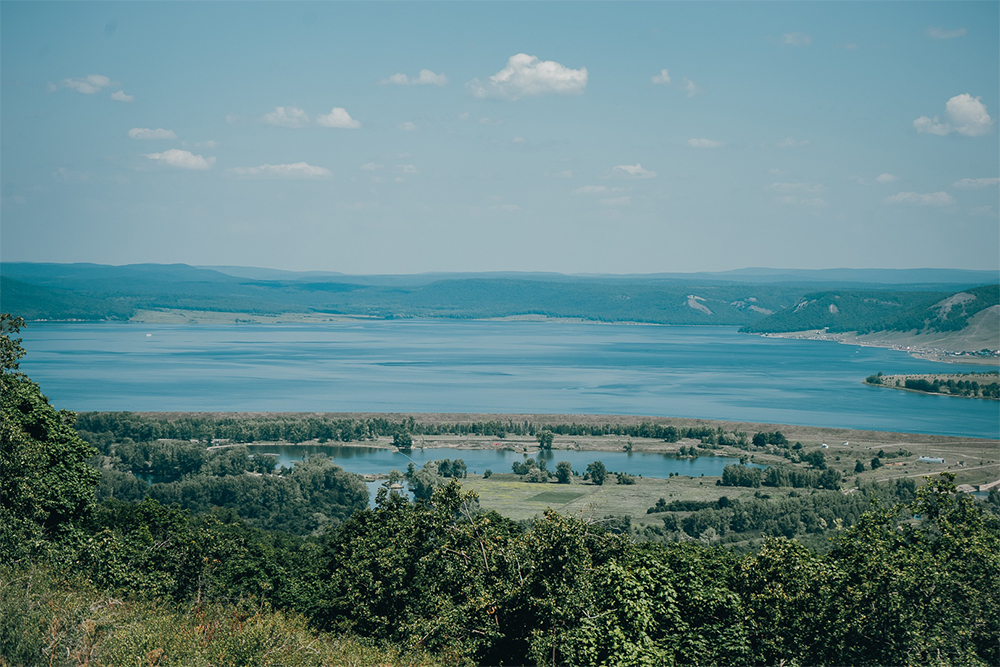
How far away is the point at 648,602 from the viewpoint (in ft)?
34.6

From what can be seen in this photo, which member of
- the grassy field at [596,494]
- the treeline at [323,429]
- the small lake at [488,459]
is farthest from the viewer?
the treeline at [323,429]

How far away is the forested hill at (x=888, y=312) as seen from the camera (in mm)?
130625

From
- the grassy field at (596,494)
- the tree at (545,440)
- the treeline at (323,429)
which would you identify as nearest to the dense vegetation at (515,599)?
the grassy field at (596,494)

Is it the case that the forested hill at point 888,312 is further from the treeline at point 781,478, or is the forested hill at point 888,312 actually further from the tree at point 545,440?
the treeline at point 781,478

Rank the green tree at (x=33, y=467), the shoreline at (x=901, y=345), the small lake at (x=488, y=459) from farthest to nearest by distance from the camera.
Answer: the shoreline at (x=901, y=345)
the small lake at (x=488, y=459)
the green tree at (x=33, y=467)

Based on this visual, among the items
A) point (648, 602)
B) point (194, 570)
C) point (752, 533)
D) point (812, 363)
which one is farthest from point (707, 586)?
point (812, 363)

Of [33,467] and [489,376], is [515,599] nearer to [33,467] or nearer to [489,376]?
[33,467]

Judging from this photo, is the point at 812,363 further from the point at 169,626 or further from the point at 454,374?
the point at 169,626

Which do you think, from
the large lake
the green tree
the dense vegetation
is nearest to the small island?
the large lake

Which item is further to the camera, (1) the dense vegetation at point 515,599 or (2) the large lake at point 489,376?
(2) the large lake at point 489,376

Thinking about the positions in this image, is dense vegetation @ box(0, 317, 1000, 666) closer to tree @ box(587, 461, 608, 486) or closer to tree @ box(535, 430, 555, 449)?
tree @ box(587, 461, 608, 486)

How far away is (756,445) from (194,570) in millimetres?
45995

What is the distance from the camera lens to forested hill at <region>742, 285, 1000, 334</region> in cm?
13062

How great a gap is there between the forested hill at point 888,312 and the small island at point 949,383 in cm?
3968
